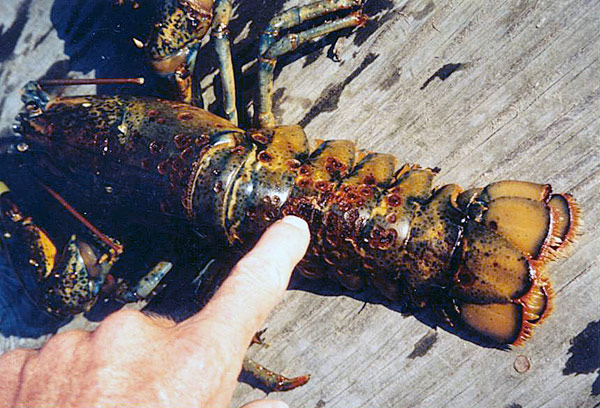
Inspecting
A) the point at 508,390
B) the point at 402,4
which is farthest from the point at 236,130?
the point at 508,390

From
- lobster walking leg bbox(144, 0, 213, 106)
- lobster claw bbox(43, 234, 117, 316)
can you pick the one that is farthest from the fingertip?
lobster claw bbox(43, 234, 117, 316)

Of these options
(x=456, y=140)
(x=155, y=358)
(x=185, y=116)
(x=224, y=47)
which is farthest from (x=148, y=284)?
(x=456, y=140)

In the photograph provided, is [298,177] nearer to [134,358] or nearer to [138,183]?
[138,183]

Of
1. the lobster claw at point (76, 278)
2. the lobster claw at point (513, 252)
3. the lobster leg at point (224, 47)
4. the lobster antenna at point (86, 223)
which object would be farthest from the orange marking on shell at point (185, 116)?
the lobster claw at point (513, 252)

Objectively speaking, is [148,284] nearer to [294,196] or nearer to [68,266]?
[68,266]

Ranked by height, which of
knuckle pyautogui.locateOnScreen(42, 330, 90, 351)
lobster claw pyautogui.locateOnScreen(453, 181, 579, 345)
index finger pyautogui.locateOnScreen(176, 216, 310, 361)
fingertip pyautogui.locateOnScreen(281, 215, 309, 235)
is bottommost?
knuckle pyautogui.locateOnScreen(42, 330, 90, 351)

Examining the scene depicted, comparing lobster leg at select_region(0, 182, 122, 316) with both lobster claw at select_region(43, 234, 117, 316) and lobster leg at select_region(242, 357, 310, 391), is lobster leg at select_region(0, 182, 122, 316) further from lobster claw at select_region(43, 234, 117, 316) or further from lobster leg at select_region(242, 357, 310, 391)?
lobster leg at select_region(242, 357, 310, 391)
